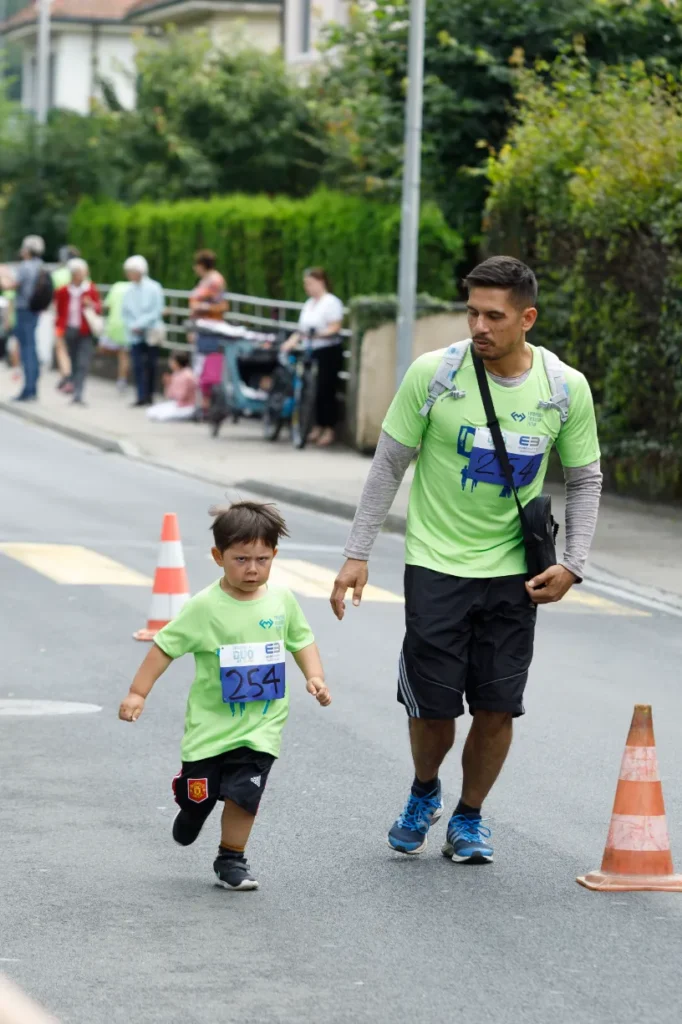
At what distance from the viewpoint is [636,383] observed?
1698 centimetres

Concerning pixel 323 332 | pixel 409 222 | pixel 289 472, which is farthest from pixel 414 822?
pixel 323 332

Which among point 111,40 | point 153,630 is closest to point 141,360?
point 153,630

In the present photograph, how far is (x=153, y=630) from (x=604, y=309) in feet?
26.2

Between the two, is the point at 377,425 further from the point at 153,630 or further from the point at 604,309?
the point at 153,630

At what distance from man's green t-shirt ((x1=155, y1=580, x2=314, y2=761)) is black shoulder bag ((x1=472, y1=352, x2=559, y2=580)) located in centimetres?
79

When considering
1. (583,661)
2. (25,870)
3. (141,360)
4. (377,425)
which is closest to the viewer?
(25,870)

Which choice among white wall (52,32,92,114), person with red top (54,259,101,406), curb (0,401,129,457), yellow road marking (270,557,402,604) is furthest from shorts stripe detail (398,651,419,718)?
white wall (52,32,92,114)

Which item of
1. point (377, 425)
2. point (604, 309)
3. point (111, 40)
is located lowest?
point (377, 425)

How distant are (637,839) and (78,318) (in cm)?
2106

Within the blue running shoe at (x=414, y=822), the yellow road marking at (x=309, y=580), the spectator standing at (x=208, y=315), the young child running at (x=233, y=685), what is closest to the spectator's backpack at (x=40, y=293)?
the spectator standing at (x=208, y=315)

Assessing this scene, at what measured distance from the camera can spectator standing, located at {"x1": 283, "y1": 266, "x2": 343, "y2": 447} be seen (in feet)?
70.1

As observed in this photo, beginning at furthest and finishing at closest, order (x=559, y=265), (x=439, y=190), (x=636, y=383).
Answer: (x=439, y=190) < (x=559, y=265) < (x=636, y=383)

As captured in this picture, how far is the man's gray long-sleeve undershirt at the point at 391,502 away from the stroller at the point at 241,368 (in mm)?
16308

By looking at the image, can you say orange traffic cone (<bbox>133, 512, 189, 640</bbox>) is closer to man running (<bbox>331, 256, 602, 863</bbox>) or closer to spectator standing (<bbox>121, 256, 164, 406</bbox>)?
man running (<bbox>331, 256, 602, 863</bbox>)
